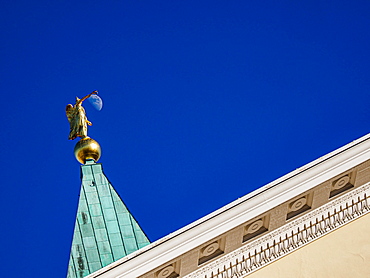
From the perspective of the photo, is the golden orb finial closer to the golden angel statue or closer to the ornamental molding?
the golden angel statue

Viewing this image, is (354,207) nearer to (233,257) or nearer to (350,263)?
(350,263)

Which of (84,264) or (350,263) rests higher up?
(84,264)

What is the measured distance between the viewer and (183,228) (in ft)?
41.0

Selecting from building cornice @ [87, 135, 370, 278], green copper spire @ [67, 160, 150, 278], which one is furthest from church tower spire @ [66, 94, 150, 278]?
building cornice @ [87, 135, 370, 278]

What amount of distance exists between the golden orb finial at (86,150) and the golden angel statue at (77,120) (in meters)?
0.20

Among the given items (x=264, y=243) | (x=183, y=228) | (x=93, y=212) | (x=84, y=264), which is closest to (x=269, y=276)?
(x=264, y=243)

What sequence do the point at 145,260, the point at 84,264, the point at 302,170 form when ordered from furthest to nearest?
the point at 84,264
the point at 302,170
the point at 145,260

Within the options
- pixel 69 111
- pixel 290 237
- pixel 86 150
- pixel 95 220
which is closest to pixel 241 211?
pixel 290 237

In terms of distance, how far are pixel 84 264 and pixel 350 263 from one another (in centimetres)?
999

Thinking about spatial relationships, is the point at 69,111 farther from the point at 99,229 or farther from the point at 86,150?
the point at 99,229

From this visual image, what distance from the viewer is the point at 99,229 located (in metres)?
22.8

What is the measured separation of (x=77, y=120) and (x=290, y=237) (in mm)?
12041

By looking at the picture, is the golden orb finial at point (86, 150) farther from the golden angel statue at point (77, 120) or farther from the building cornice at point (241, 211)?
the building cornice at point (241, 211)

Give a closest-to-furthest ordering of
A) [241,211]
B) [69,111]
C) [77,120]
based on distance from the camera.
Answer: [241,211] < [77,120] < [69,111]
